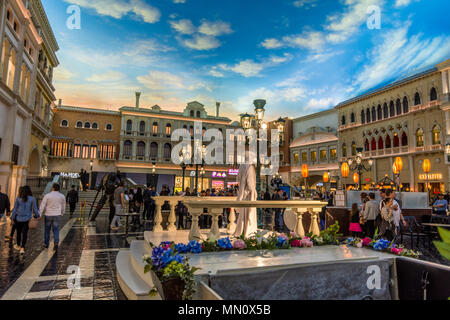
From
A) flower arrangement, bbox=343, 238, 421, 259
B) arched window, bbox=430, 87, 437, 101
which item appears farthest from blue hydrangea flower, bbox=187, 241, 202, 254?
arched window, bbox=430, 87, 437, 101

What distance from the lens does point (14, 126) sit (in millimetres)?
15141

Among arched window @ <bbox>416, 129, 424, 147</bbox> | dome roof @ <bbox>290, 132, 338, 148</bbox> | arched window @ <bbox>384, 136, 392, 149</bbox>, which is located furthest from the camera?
dome roof @ <bbox>290, 132, 338, 148</bbox>

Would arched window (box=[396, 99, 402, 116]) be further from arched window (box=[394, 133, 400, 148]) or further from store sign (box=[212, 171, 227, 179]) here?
store sign (box=[212, 171, 227, 179])

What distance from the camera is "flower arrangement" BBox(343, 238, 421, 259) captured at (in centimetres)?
398

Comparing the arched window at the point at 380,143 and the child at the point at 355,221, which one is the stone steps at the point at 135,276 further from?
the arched window at the point at 380,143

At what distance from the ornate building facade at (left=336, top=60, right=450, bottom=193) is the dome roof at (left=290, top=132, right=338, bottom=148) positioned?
58.5 inches

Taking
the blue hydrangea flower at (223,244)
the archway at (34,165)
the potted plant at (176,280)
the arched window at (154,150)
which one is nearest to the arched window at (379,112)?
the arched window at (154,150)

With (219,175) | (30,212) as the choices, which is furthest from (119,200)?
(219,175)

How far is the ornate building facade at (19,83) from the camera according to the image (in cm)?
1412

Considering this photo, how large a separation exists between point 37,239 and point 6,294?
5.12 meters

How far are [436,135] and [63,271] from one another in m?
29.6

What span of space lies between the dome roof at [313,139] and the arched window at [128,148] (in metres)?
22.8
